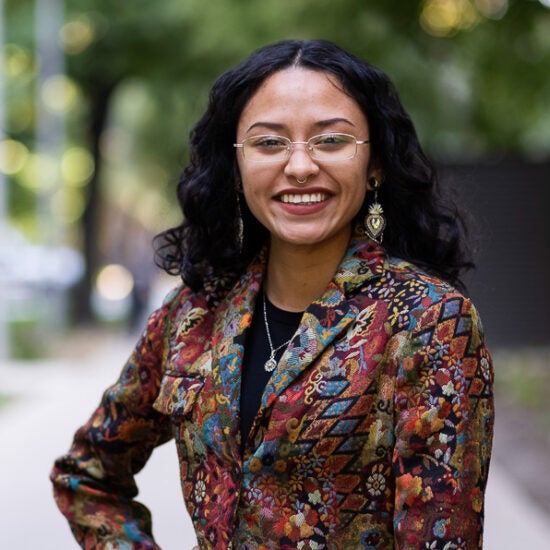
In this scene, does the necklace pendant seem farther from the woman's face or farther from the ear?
the ear

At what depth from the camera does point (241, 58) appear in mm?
13797

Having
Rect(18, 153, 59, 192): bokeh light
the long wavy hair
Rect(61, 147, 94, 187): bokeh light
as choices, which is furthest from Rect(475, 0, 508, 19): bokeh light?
Rect(61, 147, 94, 187): bokeh light

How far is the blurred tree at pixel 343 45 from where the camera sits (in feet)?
35.6

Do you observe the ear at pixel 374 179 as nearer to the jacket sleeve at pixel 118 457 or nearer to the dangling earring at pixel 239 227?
the dangling earring at pixel 239 227

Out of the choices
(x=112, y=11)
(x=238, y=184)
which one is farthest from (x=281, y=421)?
(x=112, y=11)

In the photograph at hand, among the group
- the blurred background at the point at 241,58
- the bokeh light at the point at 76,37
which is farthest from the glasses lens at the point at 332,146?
the bokeh light at the point at 76,37

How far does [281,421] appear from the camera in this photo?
215 cm

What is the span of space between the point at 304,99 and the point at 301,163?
0.44 ft

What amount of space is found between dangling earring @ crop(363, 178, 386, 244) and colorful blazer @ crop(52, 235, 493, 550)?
0.13ft

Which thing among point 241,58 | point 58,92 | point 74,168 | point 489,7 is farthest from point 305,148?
point 74,168

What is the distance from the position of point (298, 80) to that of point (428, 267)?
50cm

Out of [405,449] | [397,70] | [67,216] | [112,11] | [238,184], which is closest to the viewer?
[405,449]

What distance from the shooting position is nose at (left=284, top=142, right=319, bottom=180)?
2240 millimetres

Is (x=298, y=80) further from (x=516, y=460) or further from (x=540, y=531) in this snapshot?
(x=516, y=460)
